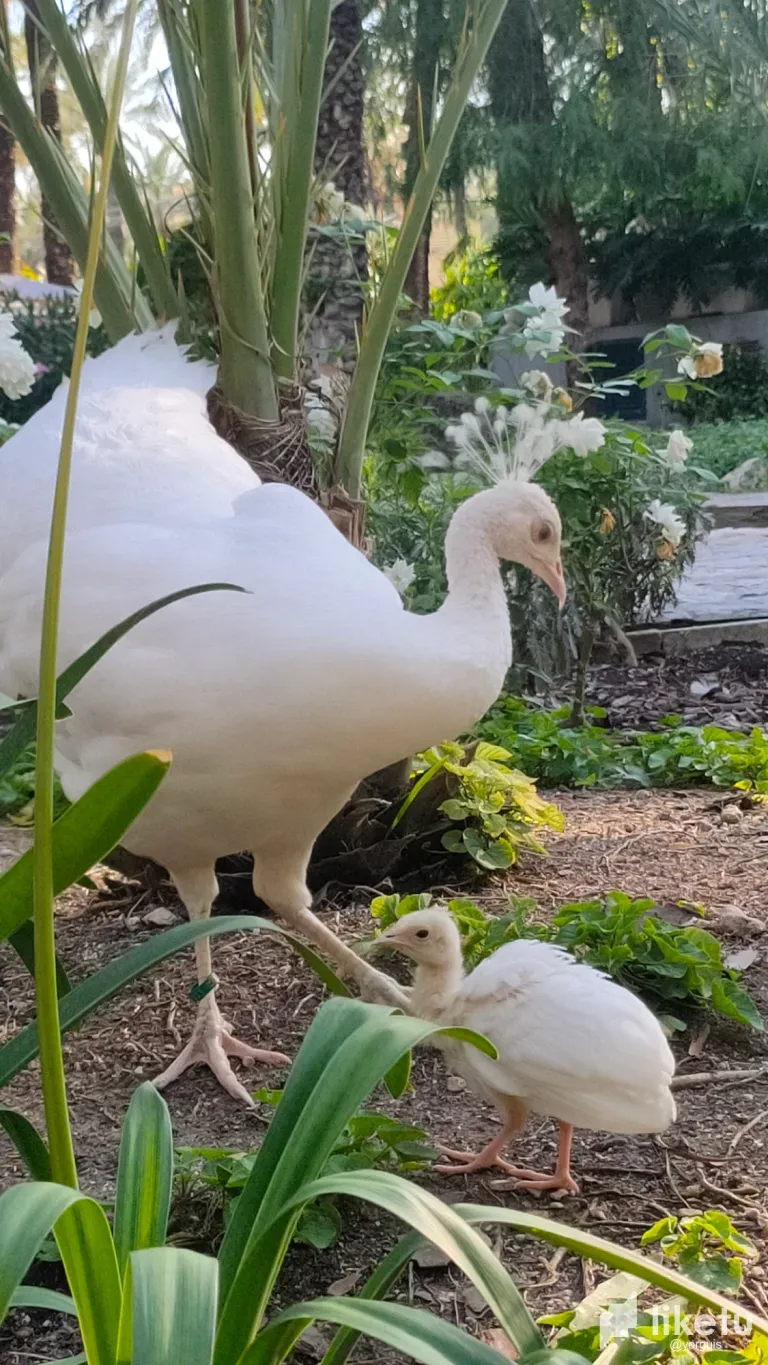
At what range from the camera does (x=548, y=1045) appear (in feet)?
5.68

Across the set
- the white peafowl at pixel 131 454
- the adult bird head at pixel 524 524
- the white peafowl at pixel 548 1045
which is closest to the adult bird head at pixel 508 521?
the adult bird head at pixel 524 524

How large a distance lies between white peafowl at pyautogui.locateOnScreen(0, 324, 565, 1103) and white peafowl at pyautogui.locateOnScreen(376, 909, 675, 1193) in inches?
14.2

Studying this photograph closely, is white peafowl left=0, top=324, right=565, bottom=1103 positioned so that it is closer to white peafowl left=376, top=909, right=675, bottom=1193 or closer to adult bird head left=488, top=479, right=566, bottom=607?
adult bird head left=488, top=479, right=566, bottom=607

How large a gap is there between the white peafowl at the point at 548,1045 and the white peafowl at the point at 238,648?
36 cm

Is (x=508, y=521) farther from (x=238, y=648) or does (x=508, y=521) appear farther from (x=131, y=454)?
(x=131, y=454)

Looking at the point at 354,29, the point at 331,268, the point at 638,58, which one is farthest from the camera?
the point at 638,58

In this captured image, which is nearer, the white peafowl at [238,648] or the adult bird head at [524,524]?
the white peafowl at [238,648]

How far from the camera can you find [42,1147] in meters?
1.13

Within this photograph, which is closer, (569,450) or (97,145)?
(97,145)

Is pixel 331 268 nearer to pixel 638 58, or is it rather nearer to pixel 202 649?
pixel 202 649

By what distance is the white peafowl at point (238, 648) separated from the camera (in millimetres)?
1922

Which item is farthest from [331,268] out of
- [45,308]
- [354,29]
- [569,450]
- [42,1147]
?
[45,308]

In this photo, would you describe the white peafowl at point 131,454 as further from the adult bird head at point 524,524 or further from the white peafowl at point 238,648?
the adult bird head at point 524,524

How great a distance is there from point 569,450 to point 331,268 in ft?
3.70
